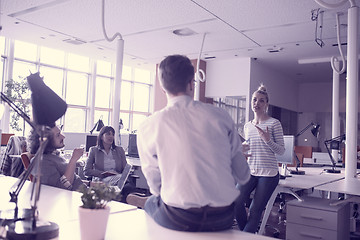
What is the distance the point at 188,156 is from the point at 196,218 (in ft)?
0.85

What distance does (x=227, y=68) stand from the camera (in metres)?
9.48

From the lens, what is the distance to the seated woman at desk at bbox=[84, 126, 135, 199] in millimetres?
4297

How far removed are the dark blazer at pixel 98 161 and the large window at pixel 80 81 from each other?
193 inches

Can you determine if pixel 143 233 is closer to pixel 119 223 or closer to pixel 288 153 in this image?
pixel 119 223

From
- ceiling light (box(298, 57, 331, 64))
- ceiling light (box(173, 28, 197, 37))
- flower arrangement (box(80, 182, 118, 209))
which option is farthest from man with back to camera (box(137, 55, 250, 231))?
ceiling light (box(298, 57, 331, 64))

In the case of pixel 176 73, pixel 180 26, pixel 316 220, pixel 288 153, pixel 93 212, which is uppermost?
pixel 180 26

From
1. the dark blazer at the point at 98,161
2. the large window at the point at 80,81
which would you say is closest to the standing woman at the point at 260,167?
the dark blazer at the point at 98,161

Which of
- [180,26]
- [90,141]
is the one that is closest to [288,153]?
[90,141]

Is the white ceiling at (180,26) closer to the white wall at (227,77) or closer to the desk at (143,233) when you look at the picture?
the white wall at (227,77)

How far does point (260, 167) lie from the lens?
2.91 metres

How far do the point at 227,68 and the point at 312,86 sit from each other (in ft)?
16.6

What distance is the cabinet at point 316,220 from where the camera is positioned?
2648 mm

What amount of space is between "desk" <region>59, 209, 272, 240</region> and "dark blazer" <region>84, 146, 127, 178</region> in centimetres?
290

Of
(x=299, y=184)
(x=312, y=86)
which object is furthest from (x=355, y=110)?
(x=312, y=86)
